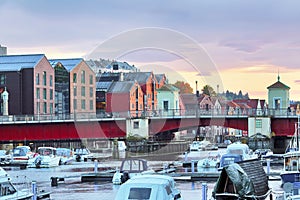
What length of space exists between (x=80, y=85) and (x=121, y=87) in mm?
10458

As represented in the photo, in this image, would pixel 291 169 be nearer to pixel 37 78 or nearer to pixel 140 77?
pixel 37 78

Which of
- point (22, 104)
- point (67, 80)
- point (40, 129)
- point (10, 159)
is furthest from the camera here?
point (67, 80)

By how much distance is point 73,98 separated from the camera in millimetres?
124938

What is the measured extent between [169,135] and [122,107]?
1188 cm

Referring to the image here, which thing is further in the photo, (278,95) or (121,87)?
(121,87)

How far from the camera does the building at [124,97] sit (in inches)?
5217

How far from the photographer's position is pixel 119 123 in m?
99.4

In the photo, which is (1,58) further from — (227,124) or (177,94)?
(227,124)

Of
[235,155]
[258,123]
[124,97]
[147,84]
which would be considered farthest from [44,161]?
[147,84]

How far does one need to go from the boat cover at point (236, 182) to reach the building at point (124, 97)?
3846 inches

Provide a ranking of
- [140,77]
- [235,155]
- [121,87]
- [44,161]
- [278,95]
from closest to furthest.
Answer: [235,155]
[44,161]
[278,95]
[121,87]
[140,77]

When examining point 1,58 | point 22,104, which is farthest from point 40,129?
point 1,58

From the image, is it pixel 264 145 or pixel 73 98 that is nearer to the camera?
pixel 264 145

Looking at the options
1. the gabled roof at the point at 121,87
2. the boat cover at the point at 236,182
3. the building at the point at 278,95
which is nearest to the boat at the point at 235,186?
the boat cover at the point at 236,182
